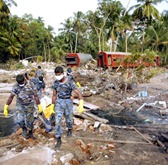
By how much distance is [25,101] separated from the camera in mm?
5051

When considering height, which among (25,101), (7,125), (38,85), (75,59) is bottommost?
(7,125)

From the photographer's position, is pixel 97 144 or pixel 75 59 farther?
pixel 75 59

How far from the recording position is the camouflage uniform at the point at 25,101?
5023mm

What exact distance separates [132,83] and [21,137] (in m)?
9.69

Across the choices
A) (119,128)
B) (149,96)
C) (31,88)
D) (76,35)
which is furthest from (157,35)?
(31,88)

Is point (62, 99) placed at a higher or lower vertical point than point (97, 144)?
higher

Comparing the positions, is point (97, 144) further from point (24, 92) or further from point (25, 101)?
point (24, 92)

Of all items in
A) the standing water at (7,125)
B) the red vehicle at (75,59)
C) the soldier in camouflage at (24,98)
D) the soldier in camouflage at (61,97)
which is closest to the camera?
the soldier in camouflage at (61,97)

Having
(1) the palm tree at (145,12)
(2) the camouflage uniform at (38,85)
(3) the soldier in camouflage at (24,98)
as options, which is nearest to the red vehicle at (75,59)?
(1) the palm tree at (145,12)

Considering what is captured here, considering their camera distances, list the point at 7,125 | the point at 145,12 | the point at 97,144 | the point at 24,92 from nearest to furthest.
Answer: the point at 24,92 < the point at 97,144 < the point at 7,125 < the point at 145,12

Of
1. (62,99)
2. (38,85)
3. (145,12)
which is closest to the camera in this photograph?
(62,99)

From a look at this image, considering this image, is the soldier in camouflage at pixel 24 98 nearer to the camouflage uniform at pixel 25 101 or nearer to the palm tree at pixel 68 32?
the camouflage uniform at pixel 25 101

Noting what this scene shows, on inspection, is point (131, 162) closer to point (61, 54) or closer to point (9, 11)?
point (9, 11)

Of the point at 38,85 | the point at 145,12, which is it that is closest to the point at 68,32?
the point at 145,12
